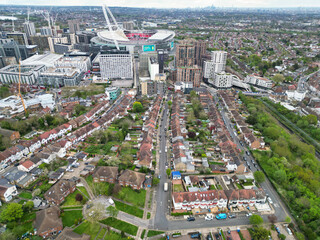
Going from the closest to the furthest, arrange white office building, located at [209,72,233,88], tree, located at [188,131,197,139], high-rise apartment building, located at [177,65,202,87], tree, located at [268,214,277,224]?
tree, located at [268,214,277,224], tree, located at [188,131,197,139], high-rise apartment building, located at [177,65,202,87], white office building, located at [209,72,233,88]

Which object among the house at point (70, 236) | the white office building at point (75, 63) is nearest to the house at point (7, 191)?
the house at point (70, 236)

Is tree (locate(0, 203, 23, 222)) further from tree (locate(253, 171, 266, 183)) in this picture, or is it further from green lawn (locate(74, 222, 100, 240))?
tree (locate(253, 171, 266, 183))

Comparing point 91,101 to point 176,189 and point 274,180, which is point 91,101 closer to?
point 176,189

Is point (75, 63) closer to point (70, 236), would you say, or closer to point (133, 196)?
point (133, 196)

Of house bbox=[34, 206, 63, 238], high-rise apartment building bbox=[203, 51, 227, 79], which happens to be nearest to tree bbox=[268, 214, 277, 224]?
house bbox=[34, 206, 63, 238]

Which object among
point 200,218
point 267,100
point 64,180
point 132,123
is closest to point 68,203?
point 64,180

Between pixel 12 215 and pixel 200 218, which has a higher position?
pixel 12 215

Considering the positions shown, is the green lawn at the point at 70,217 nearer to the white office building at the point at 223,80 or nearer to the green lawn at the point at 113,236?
the green lawn at the point at 113,236
